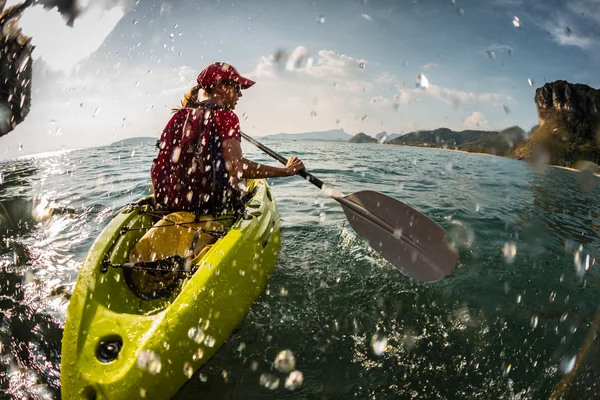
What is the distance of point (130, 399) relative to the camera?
2.12m

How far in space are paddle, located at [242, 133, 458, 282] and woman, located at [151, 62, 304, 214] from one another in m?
1.37

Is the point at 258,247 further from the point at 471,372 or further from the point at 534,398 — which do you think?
the point at 534,398

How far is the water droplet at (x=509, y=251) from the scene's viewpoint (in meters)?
5.69

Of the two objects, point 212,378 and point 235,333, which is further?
point 235,333

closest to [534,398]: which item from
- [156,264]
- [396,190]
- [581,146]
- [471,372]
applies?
[471,372]

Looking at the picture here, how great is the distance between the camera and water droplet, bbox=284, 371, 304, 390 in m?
2.84

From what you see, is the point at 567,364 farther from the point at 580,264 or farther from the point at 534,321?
the point at 580,264

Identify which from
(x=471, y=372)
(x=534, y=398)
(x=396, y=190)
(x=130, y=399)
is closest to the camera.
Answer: (x=130, y=399)

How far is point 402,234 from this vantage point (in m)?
4.82

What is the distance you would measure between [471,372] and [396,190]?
9.26 m

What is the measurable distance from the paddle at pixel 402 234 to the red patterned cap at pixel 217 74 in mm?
1621

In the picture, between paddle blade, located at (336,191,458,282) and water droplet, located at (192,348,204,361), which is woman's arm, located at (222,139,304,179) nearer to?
water droplet, located at (192,348,204,361)

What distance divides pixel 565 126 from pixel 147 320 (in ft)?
285

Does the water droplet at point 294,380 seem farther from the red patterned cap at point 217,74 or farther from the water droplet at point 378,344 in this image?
the red patterned cap at point 217,74
